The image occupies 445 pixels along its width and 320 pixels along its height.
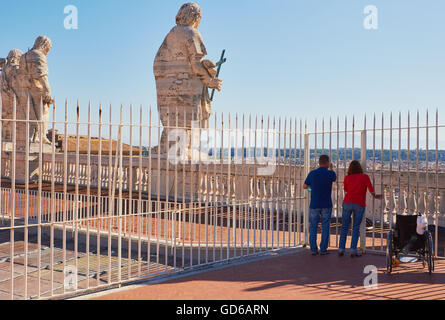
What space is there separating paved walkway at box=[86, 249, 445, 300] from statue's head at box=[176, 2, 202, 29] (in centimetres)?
898

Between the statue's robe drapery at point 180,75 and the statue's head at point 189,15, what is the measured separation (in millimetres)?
217

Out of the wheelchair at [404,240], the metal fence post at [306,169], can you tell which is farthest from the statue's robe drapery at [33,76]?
the wheelchair at [404,240]

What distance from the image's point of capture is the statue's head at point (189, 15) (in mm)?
13555

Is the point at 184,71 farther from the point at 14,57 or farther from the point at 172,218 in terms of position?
the point at 14,57

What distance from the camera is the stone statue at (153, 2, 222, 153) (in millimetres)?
13484

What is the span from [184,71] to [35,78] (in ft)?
24.8

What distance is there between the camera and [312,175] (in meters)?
7.27

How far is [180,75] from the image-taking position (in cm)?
1377

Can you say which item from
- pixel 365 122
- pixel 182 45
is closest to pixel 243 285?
pixel 365 122

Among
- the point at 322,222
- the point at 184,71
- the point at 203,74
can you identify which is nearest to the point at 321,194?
the point at 322,222

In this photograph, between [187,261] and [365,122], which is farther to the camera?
[187,261]
